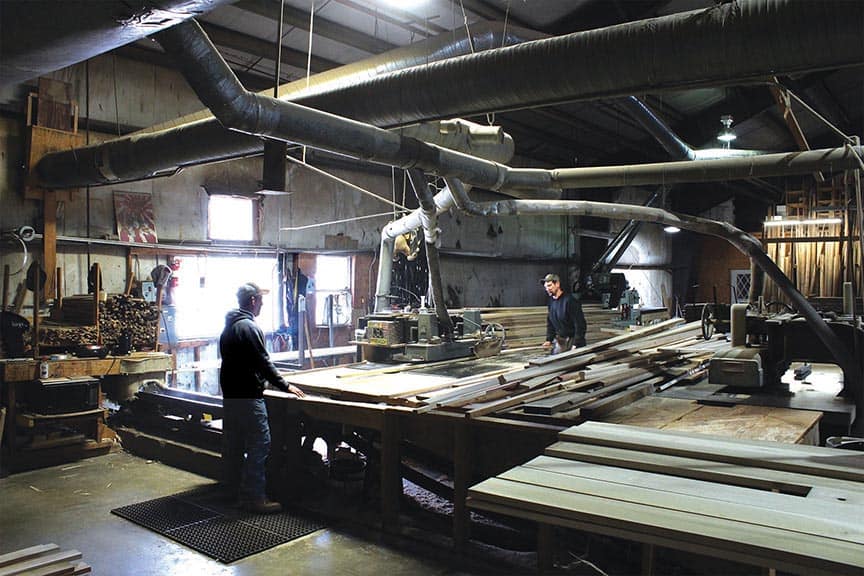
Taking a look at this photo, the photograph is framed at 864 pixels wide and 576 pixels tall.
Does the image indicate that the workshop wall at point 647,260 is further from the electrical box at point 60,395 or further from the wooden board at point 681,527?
the wooden board at point 681,527

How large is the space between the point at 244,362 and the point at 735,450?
324 centimetres

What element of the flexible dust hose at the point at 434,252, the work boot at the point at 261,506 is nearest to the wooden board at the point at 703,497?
the work boot at the point at 261,506

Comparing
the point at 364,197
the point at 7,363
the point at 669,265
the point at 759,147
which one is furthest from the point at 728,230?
the point at 669,265

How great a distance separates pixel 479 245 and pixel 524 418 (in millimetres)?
8111

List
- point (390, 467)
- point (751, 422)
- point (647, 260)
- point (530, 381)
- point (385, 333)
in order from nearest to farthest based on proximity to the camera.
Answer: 1. point (751, 422)
2. point (390, 467)
3. point (530, 381)
4. point (385, 333)
5. point (647, 260)

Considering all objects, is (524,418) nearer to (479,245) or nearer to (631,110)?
(631,110)

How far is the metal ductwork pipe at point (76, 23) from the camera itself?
2381 millimetres

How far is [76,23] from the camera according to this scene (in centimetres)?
250

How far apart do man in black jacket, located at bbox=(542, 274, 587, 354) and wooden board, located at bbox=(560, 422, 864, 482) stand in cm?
350

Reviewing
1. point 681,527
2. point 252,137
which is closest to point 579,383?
point 681,527

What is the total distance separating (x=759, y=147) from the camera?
43.7ft

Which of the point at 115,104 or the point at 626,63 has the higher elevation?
the point at 115,104

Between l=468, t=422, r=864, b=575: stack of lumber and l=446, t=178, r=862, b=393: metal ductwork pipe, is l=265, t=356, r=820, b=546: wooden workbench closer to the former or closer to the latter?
l=446, t=178, r=862, b=393: metal ductwork pipe

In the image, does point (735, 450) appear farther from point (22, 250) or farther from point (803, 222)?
point (803, 222)
